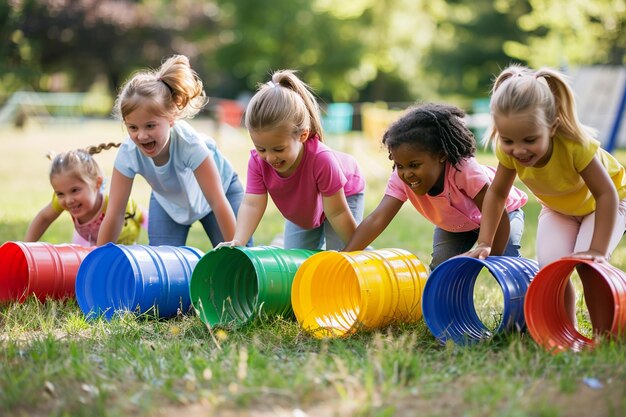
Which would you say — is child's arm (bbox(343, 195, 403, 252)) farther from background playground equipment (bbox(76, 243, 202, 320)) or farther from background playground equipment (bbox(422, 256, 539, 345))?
background playground equipment (bbox(76, 243, 202, 320))

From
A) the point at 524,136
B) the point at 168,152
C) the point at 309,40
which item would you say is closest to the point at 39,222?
the point at 168,152

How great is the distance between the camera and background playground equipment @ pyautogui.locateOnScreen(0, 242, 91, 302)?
522cm

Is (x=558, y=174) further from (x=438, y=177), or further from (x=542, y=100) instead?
(x=438, y=177)

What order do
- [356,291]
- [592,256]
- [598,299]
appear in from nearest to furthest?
[592,256] < [598,299] < [356,291]

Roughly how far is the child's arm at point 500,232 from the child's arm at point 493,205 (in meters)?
0.17

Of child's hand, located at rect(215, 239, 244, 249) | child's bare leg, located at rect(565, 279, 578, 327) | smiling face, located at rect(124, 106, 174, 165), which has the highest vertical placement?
smiling face, located at rect(124, 106, 174, 165)

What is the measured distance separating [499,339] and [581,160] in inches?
37.6

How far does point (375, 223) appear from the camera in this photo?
480cm

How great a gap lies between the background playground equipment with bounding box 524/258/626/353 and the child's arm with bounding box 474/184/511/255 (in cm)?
48

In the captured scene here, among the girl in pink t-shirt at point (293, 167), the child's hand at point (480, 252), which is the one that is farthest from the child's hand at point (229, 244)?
the child's hand at point (480, 252)

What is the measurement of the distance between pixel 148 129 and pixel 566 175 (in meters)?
2.57

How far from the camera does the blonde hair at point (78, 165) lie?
5930mm

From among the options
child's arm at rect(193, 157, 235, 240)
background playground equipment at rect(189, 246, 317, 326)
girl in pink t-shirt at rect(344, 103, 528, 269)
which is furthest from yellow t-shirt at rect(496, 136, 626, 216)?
child's arm at rect(193, 157, 235, 240)

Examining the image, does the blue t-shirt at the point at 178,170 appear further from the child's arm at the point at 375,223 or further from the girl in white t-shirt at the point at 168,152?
the child's arm at the point at 375,223
